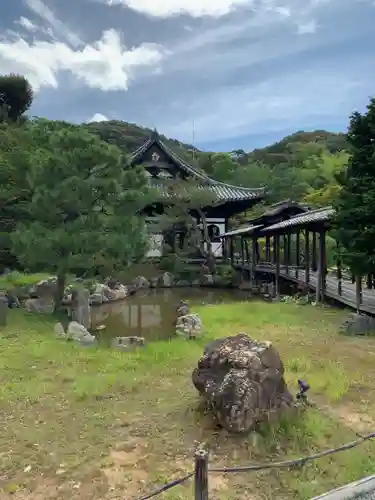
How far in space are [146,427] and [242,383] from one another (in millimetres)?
1128

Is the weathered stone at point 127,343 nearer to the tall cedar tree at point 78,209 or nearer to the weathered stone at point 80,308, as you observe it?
the tall cedar tree at point 78,209

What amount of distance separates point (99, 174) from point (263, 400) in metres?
8.29

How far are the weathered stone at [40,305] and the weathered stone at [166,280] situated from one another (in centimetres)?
990

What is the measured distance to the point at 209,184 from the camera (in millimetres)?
28891

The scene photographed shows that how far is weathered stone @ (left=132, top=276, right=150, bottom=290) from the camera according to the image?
21.9m

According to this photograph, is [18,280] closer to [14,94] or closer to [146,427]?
[146,427]

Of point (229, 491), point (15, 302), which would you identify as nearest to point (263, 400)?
point (229, 491)

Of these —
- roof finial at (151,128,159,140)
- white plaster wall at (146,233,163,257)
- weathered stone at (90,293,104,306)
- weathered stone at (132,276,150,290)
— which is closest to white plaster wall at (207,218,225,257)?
white plaster wall at (146,233,163,257)

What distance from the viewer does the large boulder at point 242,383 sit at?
4.14 m

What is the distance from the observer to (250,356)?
4457 millimetres

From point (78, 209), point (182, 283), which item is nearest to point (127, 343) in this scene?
point (78, 209)

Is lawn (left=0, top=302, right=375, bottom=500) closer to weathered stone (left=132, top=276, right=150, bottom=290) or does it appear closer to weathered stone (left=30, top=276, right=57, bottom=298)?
weathered stone (left=30, top=276, right=57, bottom=298)

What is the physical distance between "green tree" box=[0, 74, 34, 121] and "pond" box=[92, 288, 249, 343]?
48.4 feet

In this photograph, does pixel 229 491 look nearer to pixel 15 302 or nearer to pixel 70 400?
pixel 70 400
